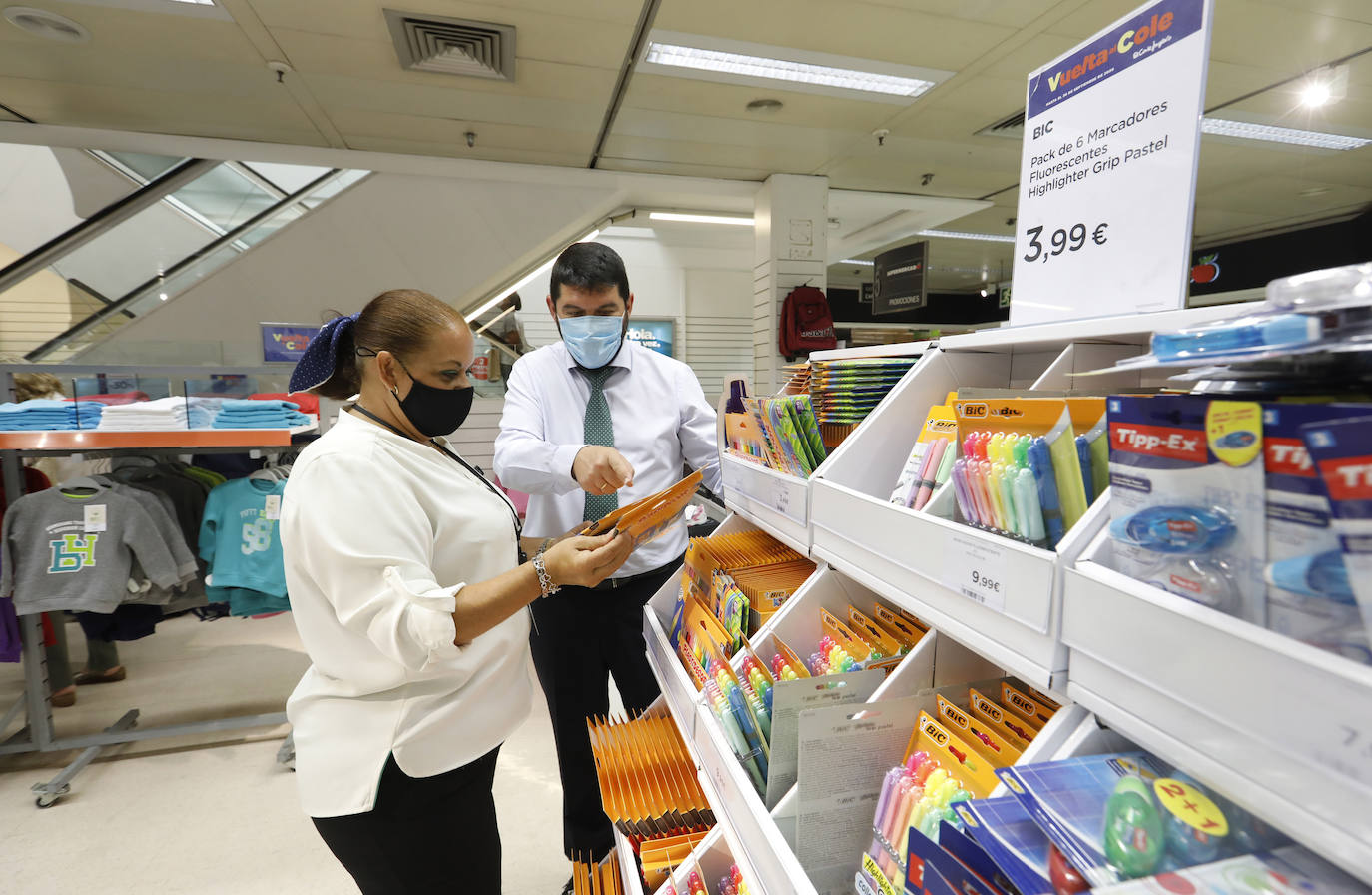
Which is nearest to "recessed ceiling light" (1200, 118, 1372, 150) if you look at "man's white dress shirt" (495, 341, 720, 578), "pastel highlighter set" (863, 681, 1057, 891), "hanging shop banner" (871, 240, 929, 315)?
"hanging shop banner" (871, 240, 929, 315)

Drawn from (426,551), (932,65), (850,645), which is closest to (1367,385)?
(850,645)

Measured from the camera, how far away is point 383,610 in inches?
47.6

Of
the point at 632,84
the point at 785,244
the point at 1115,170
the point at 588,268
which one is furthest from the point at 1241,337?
the point at 785,244

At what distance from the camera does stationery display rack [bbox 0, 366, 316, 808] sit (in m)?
3.12

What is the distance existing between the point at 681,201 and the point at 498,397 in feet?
10.1

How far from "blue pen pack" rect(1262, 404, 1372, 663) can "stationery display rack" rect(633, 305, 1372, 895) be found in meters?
0.04

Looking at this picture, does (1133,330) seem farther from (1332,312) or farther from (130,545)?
(130,545)

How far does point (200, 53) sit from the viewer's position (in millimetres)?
4180

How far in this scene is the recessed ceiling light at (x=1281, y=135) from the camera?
575 cm

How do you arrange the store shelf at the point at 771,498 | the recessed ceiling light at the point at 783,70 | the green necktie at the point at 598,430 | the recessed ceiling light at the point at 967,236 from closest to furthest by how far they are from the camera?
the store shelf at the point at 771,498
the green necktie at the point at 598,430
the recessed ceiling light at the point at 783,70
the recessed ceiling light at the point at 967,236

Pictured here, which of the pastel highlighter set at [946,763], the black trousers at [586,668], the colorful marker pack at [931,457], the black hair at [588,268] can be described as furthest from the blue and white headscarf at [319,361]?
the pastel highlighter set at [946,763]

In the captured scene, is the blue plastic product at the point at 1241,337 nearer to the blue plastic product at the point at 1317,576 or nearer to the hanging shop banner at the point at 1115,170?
the blue plastic product at the point at 1317,576

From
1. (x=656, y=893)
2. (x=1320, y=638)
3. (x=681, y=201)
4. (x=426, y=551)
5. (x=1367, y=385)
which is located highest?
(x=681, y=201)

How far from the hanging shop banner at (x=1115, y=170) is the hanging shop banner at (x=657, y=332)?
9.28 metres
